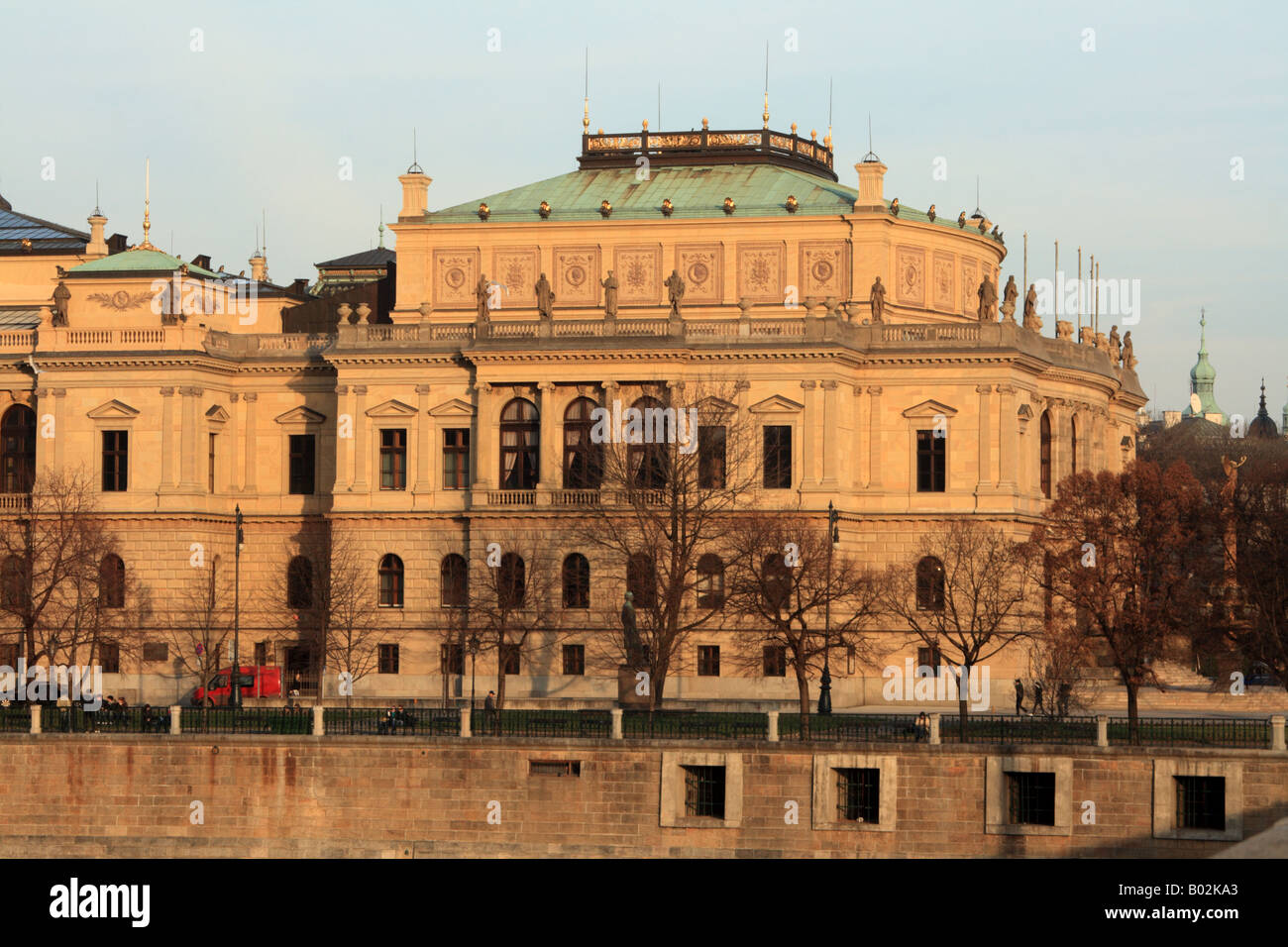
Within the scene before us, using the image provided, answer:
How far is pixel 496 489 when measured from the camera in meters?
94.5

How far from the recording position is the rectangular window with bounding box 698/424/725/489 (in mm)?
90000

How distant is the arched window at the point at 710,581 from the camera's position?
284 feet

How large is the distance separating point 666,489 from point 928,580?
37.7ft

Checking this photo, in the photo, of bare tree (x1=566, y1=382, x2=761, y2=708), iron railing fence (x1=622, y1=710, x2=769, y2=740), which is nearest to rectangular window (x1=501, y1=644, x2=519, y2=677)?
bare tree (x1=566, y1=382, x2=761, y2=708)

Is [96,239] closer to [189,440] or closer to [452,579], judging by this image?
[189,440]

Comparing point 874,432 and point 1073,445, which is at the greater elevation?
point 874,432

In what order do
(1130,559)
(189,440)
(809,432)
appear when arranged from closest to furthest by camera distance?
(1130,559) < (809,432) < (189,440)

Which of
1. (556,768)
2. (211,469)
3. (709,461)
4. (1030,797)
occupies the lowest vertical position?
(1030,797)

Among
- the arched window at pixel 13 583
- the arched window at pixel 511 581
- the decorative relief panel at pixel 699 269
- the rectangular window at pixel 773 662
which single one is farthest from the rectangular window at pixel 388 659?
the decorative relief panel at pixel 699 269

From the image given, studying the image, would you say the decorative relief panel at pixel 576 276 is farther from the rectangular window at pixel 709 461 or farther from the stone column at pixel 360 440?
the rectangular window at pixel 709 461

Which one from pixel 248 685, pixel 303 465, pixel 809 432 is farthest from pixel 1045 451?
pixel 248 685

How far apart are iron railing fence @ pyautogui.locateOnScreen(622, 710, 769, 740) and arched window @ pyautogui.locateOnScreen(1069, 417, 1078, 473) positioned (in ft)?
110

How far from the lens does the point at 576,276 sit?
101 meters

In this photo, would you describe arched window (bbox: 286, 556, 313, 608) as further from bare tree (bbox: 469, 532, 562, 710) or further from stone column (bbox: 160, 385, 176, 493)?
bare tree (bbox: 469, 532, 562, 710)
